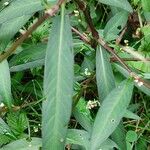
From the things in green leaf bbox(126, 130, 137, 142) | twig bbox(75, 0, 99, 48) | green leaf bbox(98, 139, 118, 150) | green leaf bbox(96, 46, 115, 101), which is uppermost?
twig bbox(75, 0, 99, 48)

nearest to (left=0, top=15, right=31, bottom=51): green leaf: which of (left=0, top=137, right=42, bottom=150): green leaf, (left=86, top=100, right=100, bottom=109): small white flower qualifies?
(left=0, top=137, right=42, bottom=150): green leaf

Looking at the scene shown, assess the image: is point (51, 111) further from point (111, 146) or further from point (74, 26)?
point (74, 26)

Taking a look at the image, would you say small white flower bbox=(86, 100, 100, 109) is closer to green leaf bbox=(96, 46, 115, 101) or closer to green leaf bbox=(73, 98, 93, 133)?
green leaf bbox=(73, 98, 93, 133)

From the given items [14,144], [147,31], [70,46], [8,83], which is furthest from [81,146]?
[147,31]

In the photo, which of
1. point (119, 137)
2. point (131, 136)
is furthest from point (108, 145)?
point (131, 136)

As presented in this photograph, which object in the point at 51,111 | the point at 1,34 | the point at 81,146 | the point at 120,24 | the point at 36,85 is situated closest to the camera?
the point at 51,111
